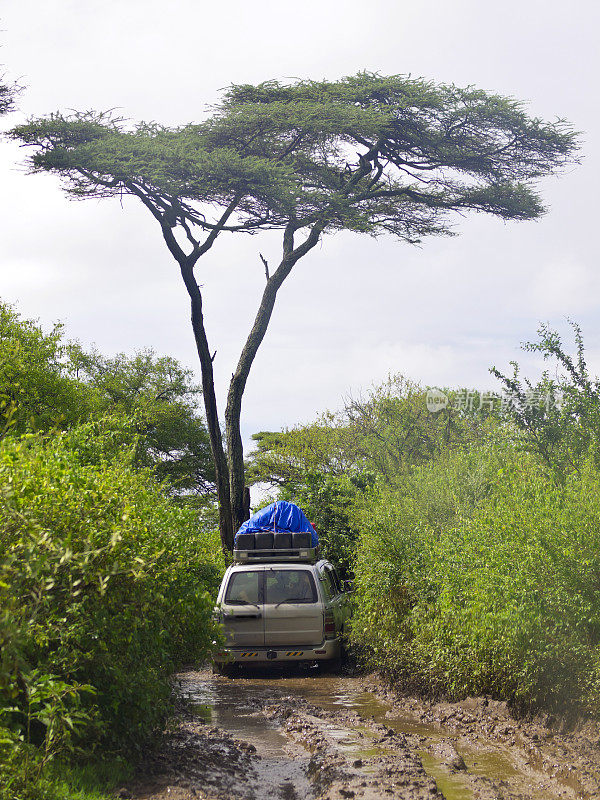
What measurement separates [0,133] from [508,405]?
1761cm

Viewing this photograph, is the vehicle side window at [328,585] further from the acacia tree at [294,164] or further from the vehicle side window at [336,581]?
the acacia tree at [294,164]

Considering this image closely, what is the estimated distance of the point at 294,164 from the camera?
24.6 metres

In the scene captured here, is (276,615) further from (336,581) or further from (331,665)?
(336,581)

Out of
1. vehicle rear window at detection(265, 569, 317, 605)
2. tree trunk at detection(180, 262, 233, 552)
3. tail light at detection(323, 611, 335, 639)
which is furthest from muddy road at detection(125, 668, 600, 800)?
tree trunk at detection(180, 262, 233, 552)

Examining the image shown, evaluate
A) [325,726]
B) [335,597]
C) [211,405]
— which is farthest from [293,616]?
[211,405]

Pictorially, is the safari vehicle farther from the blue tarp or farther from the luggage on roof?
the blue tarp

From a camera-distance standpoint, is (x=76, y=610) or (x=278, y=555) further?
(x=278, y=555)

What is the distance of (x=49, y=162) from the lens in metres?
22.1

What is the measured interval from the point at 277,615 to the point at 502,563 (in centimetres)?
554

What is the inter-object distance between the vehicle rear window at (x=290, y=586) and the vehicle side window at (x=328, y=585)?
1.25ft

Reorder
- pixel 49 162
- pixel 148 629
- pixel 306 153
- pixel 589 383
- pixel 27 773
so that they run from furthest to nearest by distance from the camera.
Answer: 1. pixel 306 153
2. pixel 49 162
3. pixel 589 383
4. pixel 148 629
5. pixel 27 773

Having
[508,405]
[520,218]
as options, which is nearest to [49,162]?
[520,218]

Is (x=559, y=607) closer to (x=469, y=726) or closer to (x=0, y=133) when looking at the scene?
(x=469, y=726)

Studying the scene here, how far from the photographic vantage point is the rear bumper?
42.0ft
